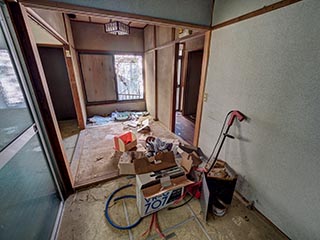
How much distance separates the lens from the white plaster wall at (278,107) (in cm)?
105

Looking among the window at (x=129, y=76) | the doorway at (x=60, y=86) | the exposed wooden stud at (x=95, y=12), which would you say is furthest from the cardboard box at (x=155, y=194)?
the window at (x=129, y=76)

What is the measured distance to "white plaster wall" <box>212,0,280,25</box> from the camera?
4.28 feet

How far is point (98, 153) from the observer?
2592 millimetres

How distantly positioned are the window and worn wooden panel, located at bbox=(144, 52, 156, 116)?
12.5 inches

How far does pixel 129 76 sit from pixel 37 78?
12.2 ft

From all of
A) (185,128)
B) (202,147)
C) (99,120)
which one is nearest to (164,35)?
(185,128)

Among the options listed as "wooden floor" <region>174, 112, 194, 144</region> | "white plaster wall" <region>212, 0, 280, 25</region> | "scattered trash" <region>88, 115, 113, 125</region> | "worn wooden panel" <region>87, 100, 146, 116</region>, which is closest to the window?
"worn wooden panel" <region>87, 100, 146, 116</region>

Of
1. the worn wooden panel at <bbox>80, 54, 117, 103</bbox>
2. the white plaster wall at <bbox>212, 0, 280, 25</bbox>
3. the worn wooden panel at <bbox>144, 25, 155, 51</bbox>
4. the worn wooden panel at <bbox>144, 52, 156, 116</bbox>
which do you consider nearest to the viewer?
the white plaster wall at <bbox>212, 0, 280, 25</bbox>

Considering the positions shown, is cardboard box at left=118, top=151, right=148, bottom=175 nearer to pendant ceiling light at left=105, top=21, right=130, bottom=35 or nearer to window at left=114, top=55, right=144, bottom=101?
pendant ceiling light at left=105, top=21, right=130, bottom=35

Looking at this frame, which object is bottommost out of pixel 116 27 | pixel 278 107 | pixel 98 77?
pixel 278 107

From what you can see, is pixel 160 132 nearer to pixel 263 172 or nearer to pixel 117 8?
pixel 263 172

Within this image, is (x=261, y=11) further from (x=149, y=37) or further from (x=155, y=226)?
(x=149, y=37)

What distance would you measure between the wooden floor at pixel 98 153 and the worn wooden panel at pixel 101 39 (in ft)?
7.73

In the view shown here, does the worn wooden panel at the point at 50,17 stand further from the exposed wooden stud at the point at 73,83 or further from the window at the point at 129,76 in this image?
the window at the point at 129,76
